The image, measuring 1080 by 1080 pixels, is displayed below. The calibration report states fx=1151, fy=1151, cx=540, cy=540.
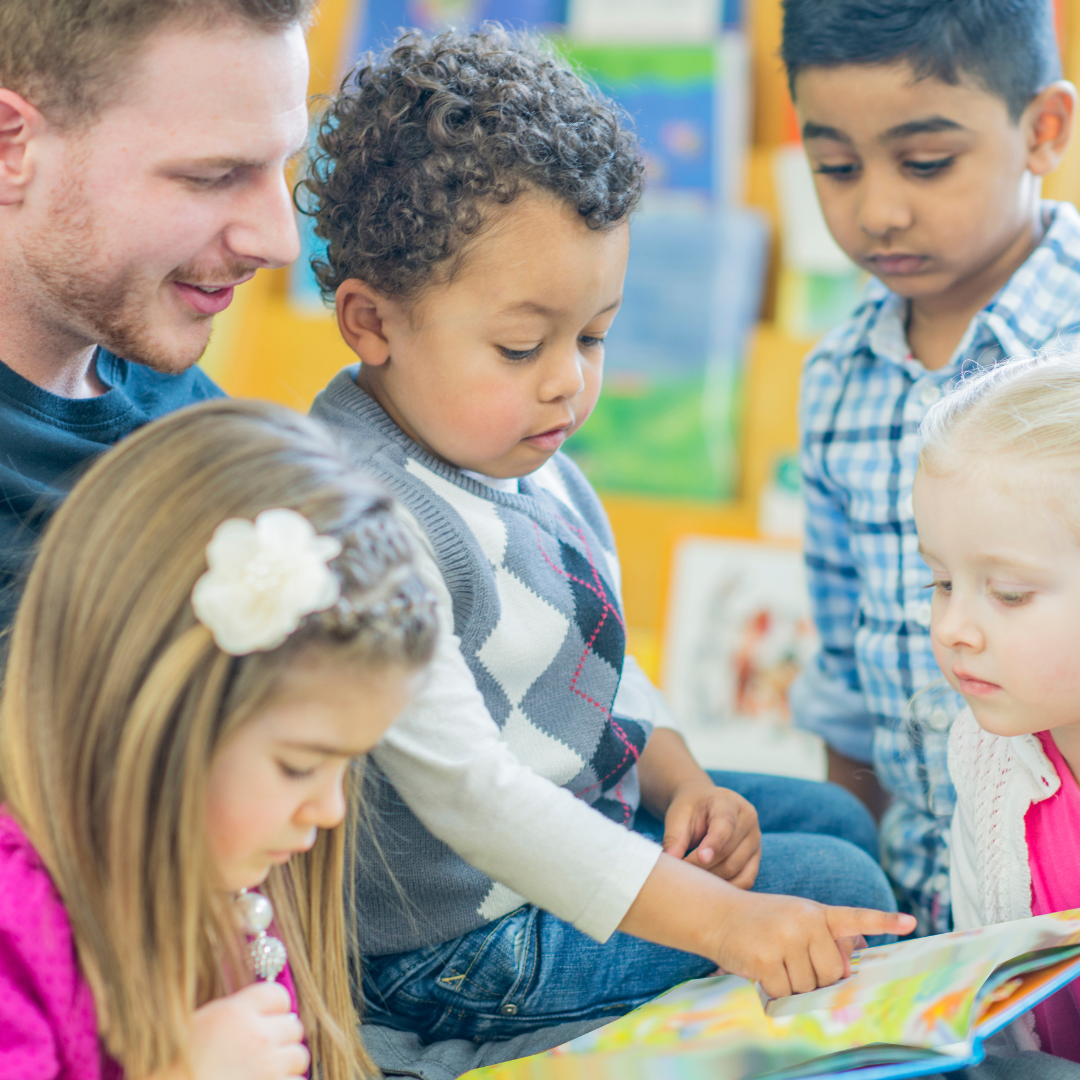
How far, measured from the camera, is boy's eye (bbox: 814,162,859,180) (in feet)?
3.87

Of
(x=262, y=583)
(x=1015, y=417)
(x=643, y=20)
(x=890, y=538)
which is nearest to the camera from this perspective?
(x=262, y=583)

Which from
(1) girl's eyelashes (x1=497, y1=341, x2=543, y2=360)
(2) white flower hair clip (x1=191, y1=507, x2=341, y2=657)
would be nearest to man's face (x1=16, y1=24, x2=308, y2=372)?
(1) girl's eyelashes (x1=497, y1=341, x2=543, y2=360)

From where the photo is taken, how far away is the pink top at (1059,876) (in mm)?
880

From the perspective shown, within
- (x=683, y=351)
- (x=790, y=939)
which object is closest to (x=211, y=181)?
(x=790, y=939)

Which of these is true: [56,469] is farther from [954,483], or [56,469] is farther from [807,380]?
[807,380]

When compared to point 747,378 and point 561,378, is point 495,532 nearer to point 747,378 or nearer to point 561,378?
point 561,378

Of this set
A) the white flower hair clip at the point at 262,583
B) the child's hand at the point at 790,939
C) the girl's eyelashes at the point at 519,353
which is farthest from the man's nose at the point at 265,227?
the child's hand at the point at 790,939

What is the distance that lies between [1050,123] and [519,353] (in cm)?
67

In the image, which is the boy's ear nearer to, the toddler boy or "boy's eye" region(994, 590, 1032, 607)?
the toddler boy

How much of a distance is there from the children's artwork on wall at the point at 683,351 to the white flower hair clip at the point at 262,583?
74.6 inches

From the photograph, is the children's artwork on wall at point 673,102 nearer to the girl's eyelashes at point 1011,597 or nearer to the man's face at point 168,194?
the man's face at point 168,194

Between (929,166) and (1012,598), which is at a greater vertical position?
Result: (929,166)

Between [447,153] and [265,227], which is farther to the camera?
[265,227]

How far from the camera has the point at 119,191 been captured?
943 mm
